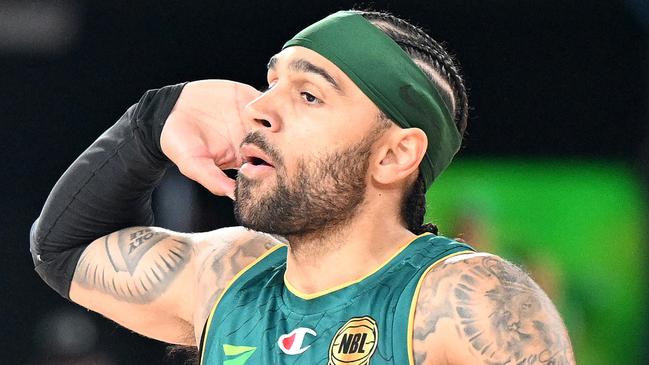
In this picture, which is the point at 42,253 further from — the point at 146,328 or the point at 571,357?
the point at 571,357

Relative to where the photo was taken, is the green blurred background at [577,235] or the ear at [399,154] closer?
the ear at [399,154]

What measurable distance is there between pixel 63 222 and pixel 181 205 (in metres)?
1.66

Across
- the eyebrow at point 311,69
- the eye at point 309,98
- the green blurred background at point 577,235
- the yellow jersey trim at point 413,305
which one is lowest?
the green blurred background at point 577,235

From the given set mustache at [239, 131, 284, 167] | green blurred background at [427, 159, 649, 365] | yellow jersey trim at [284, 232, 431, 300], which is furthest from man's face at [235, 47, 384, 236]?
green blurred background at [427, 159, 649, 365]

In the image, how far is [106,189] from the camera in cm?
233

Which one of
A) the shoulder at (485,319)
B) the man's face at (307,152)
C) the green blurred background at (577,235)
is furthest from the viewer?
the green blurred background at (577,235)

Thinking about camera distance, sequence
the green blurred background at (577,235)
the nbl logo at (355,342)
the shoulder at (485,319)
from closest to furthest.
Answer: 1. the shoulder at (485,319)
2. the nbl logo at (355,342)
3. the green blurred background at (577,235)

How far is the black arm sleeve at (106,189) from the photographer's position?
91.0 inches

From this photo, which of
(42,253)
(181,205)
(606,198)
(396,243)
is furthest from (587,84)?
(42,253)

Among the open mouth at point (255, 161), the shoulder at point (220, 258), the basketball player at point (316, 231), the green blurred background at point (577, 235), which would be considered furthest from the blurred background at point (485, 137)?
the open mouth at point (255, 161)

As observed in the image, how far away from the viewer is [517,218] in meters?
3.74

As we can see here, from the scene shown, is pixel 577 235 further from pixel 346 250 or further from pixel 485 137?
pixel 346 250

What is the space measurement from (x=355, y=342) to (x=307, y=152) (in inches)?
14.8

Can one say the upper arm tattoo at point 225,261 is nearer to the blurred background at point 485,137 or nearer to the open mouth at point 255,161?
the open mouth at point 255,161
